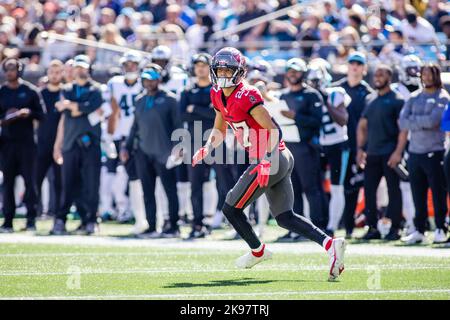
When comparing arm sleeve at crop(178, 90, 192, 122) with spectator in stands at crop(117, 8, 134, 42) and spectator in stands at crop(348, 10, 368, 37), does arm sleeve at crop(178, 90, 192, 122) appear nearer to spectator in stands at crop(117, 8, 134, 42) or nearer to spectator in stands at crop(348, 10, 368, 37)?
spectator in stands at crop(348, 10, 368, 37)

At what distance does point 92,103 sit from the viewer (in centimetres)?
1455

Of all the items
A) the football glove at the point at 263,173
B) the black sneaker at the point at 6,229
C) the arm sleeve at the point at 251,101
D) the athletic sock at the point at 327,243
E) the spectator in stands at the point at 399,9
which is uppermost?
the spectator in stands at the point at 399,9

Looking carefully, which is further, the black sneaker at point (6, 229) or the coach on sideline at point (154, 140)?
the black sneaker at point (6, 229)

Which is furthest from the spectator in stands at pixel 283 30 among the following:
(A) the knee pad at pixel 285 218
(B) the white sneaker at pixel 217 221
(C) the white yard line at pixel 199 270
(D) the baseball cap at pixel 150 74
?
(A) the knee pad at pixel 285 218

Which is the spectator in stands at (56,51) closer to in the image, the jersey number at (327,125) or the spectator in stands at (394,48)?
the spectator in stands at (394,48)

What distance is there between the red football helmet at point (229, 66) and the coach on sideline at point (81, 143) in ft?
16.4

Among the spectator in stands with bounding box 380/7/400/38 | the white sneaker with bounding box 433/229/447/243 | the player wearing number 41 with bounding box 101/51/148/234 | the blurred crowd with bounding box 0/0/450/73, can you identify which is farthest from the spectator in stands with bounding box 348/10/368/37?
the white sneaker with bounding box 433/229/447/243

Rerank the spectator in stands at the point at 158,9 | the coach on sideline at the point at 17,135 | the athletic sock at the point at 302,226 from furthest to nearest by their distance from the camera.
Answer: the spectator in stands at the point at 158,9 < the coach on sideline at the point at 17,135 < the athletic sock at the point at 302,226

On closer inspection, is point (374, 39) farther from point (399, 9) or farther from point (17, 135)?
point (17, 135)

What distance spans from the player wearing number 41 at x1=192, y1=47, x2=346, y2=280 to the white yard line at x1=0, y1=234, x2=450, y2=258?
7.13 feet

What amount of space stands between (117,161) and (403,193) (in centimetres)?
452

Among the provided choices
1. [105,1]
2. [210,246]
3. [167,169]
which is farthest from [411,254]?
[105,1]

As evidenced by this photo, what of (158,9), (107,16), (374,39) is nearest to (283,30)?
(374,39)

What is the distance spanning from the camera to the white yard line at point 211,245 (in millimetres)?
11859
